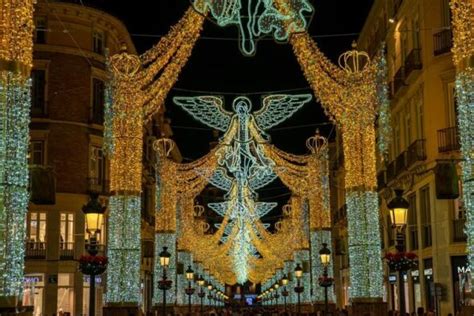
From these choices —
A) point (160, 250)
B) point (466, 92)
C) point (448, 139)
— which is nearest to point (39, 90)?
point (160, 250)

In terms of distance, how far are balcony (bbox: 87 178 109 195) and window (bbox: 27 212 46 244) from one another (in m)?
3.06

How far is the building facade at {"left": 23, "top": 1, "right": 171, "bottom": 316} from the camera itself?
41.3m

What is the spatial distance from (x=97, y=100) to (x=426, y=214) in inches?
774

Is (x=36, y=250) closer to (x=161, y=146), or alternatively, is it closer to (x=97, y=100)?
(x=97, y=100)

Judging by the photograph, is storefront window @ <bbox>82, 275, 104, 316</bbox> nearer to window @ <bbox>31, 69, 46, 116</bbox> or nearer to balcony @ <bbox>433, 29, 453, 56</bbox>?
window @ <bbox>31, 69, 46, 116</bbox>

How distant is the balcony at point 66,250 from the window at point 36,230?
1.00m

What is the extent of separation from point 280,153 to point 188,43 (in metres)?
13.9

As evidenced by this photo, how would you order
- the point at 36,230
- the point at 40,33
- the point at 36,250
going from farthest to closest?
the point at 40,33 < the point at 36,230 < the point at 36,250


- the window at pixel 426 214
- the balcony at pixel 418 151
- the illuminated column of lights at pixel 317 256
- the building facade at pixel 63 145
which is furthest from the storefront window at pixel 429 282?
the building facade at pixel 63 145

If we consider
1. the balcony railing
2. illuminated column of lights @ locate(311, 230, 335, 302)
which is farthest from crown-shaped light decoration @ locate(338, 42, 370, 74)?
the balcony railing

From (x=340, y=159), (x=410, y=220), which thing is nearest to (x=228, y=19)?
(x=410, y=220)

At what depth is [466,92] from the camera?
504 inches

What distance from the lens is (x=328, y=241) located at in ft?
109

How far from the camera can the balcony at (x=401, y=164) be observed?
34.8 meters
